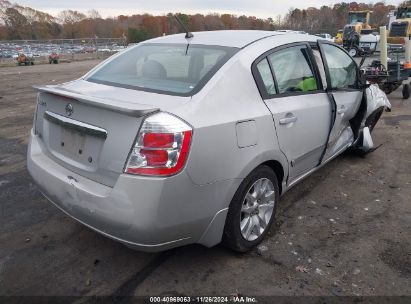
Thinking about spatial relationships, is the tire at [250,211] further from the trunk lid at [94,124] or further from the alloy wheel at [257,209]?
the trunk lid at [94,124]

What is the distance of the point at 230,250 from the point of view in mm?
3031

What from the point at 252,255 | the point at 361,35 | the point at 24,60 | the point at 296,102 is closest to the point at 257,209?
the point at 252,255

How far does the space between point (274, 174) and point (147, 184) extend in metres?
1.27

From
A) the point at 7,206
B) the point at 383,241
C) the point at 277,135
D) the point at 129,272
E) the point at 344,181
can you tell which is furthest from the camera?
the point at 344,181

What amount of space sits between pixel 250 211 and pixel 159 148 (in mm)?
1073

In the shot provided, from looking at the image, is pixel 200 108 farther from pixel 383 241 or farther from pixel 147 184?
pixel 383 241

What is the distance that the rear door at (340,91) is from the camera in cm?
395

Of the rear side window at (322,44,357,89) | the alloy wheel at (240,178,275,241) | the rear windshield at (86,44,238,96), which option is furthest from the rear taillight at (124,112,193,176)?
the rear side window at (322,44,357,89)

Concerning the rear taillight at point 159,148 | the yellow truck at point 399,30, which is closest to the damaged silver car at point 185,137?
the rear taillight at point 159,148

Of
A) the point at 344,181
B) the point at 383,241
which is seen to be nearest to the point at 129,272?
the point at 383,241

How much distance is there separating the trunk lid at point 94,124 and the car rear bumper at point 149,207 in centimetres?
10

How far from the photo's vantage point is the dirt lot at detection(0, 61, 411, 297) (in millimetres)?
2643

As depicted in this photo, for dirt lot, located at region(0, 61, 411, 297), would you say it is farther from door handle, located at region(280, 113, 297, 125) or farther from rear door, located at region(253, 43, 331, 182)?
door handle, located at region(280, 113, 297, 125)

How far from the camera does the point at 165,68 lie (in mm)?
3156
